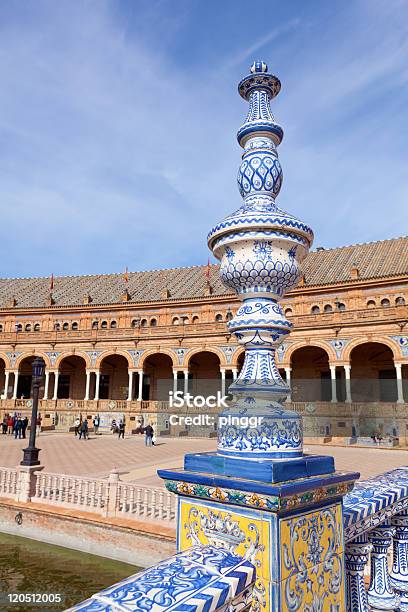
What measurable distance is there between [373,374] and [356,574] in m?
29.4

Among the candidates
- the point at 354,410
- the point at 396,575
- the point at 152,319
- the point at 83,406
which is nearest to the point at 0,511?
the point at 396,575

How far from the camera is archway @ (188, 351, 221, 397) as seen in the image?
34062 mm

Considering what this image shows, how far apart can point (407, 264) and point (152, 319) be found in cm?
1944

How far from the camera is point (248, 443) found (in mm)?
1883

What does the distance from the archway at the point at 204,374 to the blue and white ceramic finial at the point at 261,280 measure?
103 ft

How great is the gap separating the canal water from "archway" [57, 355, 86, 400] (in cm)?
2942

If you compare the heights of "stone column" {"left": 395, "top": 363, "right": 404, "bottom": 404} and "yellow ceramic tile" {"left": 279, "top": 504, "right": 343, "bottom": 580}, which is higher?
"stone column" {"left": 395, "top": 363, "right": 404, "bottom": 404}

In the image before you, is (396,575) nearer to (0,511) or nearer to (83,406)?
(0,511)

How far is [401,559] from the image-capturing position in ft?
8.52

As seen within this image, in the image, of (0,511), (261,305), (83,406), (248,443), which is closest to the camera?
(248,443)

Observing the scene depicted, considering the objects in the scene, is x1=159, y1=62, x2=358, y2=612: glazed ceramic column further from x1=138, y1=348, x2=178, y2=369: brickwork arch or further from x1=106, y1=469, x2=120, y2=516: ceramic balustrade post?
x1=138, y1=348, x2=178, y2=369: brickwork arch

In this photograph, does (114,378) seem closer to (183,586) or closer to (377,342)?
(377,342)

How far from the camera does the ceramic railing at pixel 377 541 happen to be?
2.17 m

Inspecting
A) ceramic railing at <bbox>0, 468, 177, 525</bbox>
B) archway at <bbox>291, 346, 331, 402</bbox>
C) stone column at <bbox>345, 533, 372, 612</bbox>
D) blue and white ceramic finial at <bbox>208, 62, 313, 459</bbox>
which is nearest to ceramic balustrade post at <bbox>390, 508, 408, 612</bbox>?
stone column at <bbox>345, 533, 372, 612</bbox>
